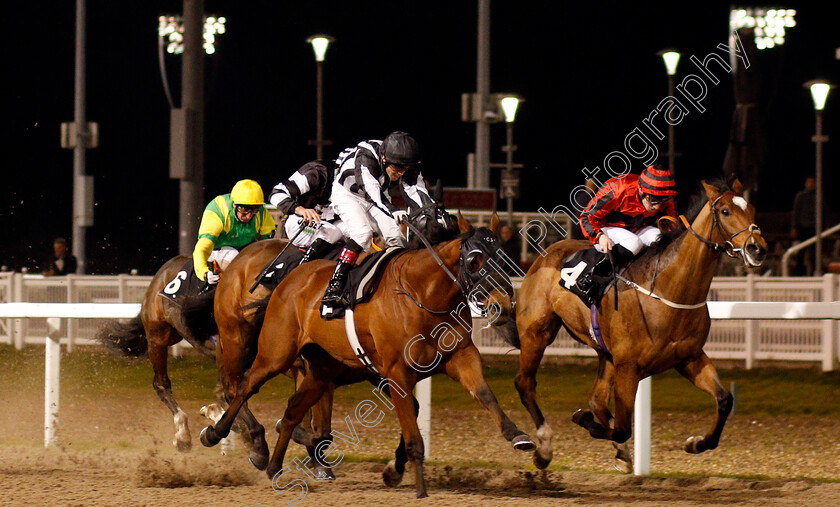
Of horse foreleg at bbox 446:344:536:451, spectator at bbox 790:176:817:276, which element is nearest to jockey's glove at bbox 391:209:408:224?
horse foreleg at bbox 446:344:536:451

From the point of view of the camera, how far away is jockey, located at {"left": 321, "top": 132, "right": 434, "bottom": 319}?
5473mm

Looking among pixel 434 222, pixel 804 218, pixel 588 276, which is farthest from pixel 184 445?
pixel 804 218

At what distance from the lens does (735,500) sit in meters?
5.13

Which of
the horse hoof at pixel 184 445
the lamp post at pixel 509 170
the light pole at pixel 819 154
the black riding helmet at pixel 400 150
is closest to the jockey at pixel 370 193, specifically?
the black riding helmet at pixel 400 150

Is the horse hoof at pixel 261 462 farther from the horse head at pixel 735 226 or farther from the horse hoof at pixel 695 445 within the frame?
the horse head at pixel 735 226

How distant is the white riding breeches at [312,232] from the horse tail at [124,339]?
66.6 inches

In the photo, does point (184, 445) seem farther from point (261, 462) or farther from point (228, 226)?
point (228, 226)

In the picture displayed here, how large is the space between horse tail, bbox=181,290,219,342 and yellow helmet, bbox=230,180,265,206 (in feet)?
1.96

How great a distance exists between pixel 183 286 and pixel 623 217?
2.85 meters

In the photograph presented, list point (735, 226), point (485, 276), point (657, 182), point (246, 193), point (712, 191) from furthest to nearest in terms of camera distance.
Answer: point (246, 193)
point (657, 182)
point (712, 191)
point (735, 226)
point (485, 276)

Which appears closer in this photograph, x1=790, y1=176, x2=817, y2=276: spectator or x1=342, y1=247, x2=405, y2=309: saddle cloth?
x1=342, y1=247, x2=405, y2=309: saddle cloth

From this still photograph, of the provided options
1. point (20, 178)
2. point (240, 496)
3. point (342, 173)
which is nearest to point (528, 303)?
point (342, 173)

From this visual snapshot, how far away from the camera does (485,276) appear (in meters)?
4.68

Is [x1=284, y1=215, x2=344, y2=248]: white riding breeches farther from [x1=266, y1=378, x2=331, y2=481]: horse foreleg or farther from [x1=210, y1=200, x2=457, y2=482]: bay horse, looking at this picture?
[x1=266, y1=378, x2=331, y2=481]: horse foreleg
